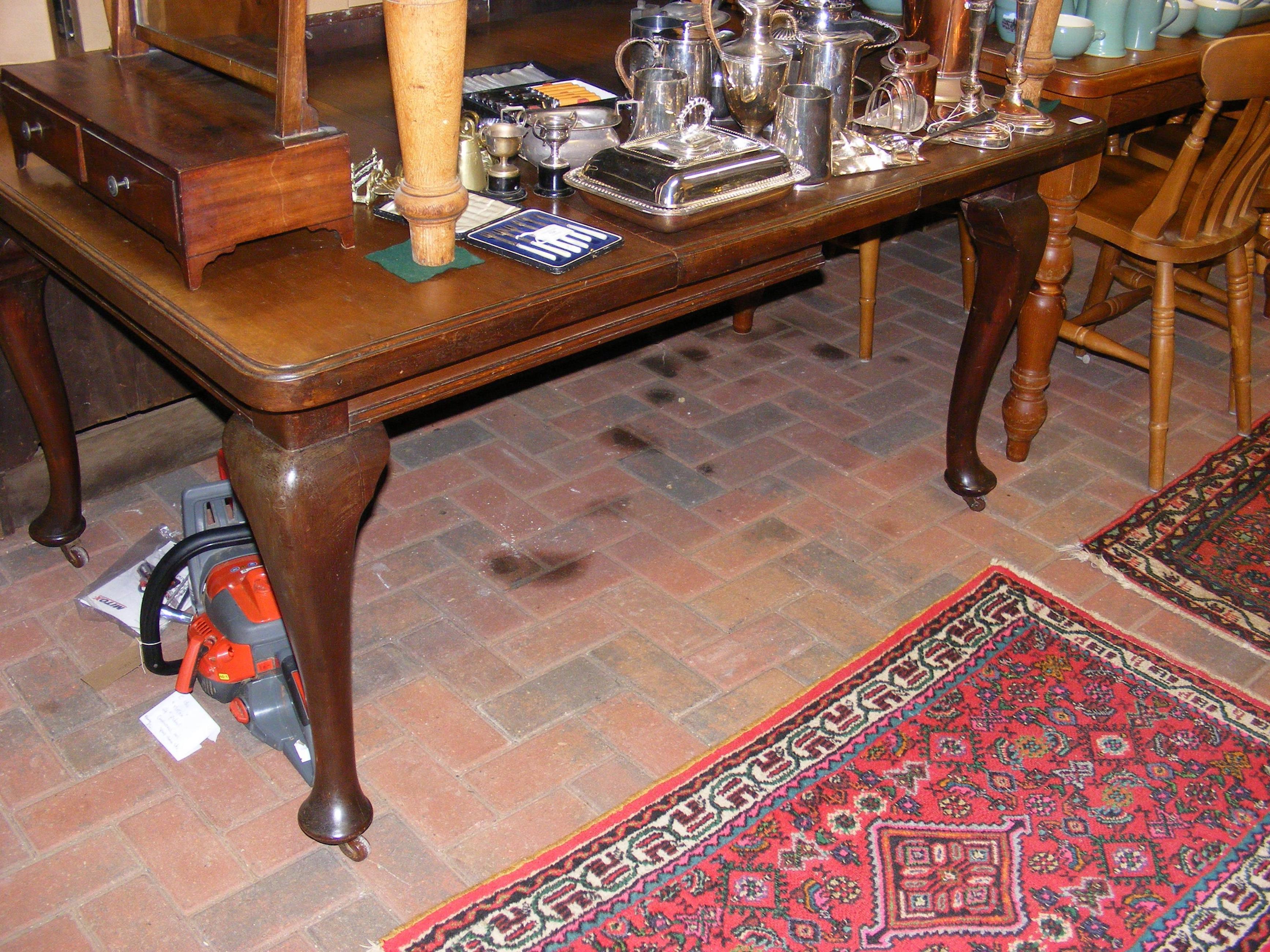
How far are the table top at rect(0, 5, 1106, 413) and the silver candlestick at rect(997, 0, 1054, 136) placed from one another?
21 cm

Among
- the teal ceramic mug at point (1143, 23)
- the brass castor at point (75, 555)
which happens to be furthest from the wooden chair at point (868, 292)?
the brass castor at point (75, 555)

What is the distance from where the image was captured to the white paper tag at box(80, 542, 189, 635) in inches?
93.3

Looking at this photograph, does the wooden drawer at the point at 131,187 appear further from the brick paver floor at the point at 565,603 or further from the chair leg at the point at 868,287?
the chair leg at the point at 868,287

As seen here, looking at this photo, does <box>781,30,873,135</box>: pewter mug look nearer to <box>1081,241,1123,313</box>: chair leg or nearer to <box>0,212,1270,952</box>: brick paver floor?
<box>0,212,1270,952</box>: brick paver floor

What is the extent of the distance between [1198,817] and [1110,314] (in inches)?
66.5

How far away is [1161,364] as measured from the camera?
2.92 metres

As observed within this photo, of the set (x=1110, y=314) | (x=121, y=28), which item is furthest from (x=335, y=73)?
(x=1110, y=314)

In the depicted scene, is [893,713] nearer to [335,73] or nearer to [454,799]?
[454,799]

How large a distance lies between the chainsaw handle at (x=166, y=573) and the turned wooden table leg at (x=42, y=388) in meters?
0.47

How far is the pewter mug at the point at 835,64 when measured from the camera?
6.91 feet

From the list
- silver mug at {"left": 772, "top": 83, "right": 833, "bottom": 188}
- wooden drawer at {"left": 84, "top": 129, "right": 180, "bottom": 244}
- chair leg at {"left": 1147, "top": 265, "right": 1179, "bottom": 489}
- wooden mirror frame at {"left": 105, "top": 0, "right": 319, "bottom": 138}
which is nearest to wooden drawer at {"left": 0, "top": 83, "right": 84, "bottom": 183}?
wooden drawer at {"left": 84, "top": 129, "right": 180, "bottom": 244}

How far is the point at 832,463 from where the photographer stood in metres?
3.03

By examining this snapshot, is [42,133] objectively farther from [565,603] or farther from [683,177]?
[565,603]

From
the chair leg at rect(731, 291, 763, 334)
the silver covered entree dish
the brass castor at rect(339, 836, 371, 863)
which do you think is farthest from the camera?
the chair leg at rect(731, 291, 763, 334)
